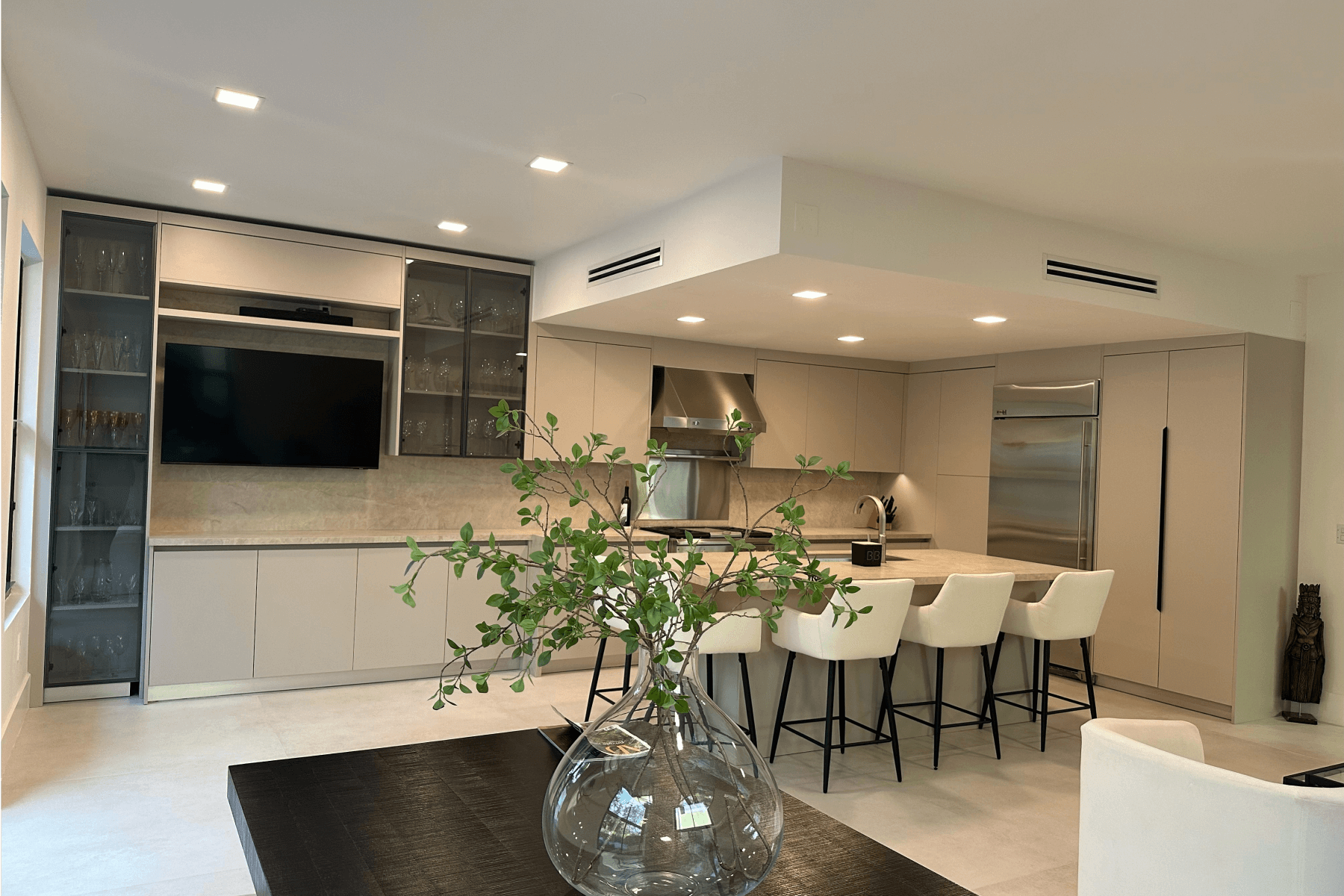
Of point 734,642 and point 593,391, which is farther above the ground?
point 593,391

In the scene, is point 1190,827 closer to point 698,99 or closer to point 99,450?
point 698,99

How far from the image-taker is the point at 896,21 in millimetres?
2574

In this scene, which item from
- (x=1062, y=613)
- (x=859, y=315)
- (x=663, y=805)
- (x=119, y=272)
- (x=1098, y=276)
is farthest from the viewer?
(x=859, y=315)

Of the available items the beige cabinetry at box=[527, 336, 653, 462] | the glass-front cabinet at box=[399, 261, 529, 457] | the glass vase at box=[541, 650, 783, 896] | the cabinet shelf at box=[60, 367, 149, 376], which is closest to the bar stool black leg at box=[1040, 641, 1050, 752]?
the beige cabinetry at box=[527, 336, 653, 462]

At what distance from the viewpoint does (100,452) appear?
191 inches

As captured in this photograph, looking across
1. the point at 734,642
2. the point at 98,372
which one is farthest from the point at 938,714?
the point at 98,372

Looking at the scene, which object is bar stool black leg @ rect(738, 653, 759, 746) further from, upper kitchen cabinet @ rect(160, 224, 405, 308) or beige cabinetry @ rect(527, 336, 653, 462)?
upper kitchen cabinet @ rect(160, 224, 405, 308)

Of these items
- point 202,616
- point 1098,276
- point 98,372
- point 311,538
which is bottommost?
point 202,616

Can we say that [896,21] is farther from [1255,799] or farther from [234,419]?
[234,419]

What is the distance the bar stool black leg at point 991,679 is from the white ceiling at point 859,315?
1.75m

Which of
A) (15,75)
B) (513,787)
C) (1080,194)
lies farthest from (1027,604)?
(15,75)

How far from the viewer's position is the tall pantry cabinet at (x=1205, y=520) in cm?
528

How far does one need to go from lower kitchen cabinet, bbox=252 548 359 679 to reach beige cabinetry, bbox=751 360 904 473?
3137mm

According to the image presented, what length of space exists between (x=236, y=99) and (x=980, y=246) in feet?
10.5
